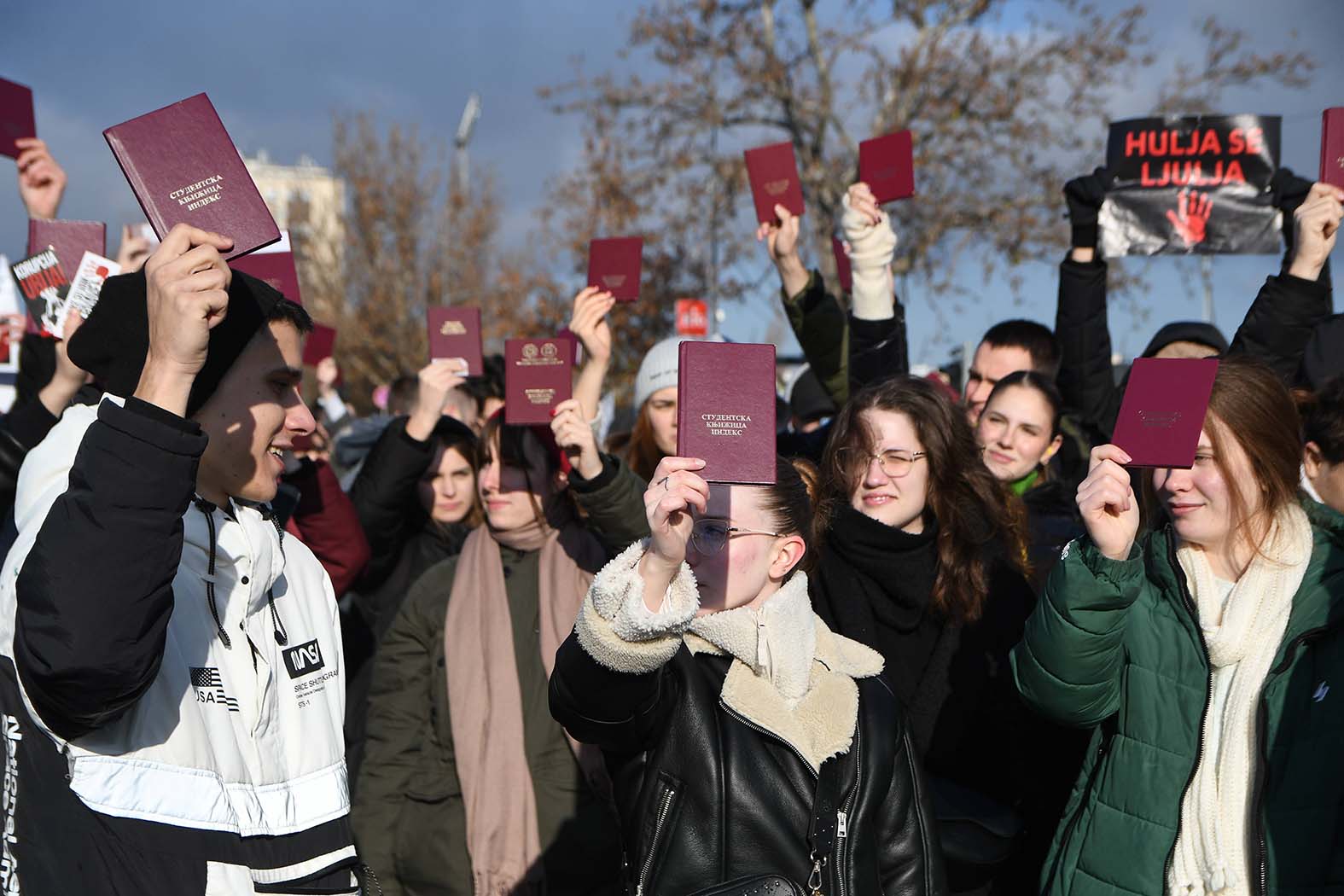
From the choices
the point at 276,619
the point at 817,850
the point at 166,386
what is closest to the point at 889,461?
the point at 817,850

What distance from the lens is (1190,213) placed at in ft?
16.2

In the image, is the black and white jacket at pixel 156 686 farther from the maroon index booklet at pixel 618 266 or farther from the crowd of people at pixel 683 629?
the maroon index booklet at pixel 618 266

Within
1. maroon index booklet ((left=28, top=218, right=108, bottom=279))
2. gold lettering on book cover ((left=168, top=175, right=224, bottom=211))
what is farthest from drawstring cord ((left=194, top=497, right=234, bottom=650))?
maroon index booklet ((left=28, top=218, right=108, bottom=279))

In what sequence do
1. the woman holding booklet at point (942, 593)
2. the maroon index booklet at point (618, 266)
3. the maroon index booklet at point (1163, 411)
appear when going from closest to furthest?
the maroon index booklet at point (1163, 411) < the woman holding booklet at point (942, 593) < the maroon index booklet at point (618, 266)

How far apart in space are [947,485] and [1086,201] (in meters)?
1.73

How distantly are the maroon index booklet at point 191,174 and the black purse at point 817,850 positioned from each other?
1.55 metres

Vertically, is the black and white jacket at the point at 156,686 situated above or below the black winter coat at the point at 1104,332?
below

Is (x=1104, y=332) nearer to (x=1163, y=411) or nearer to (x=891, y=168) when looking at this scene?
(x=891, y=168)

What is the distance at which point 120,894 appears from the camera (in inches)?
79.9

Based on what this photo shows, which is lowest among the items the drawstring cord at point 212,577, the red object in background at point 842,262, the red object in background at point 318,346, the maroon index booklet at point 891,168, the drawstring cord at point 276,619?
the drawstring cord at point 276,619

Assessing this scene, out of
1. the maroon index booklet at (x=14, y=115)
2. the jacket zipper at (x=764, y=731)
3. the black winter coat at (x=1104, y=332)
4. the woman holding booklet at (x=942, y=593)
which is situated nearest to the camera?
the jacket zipper at (x=764, y=731)

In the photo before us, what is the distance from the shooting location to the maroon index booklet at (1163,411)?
2816 millimetres

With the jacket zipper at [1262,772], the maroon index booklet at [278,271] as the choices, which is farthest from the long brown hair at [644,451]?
the jacket zipper at [1262,772]

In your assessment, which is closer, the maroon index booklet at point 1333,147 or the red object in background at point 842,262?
the maroon index booklet at point 1333,147
